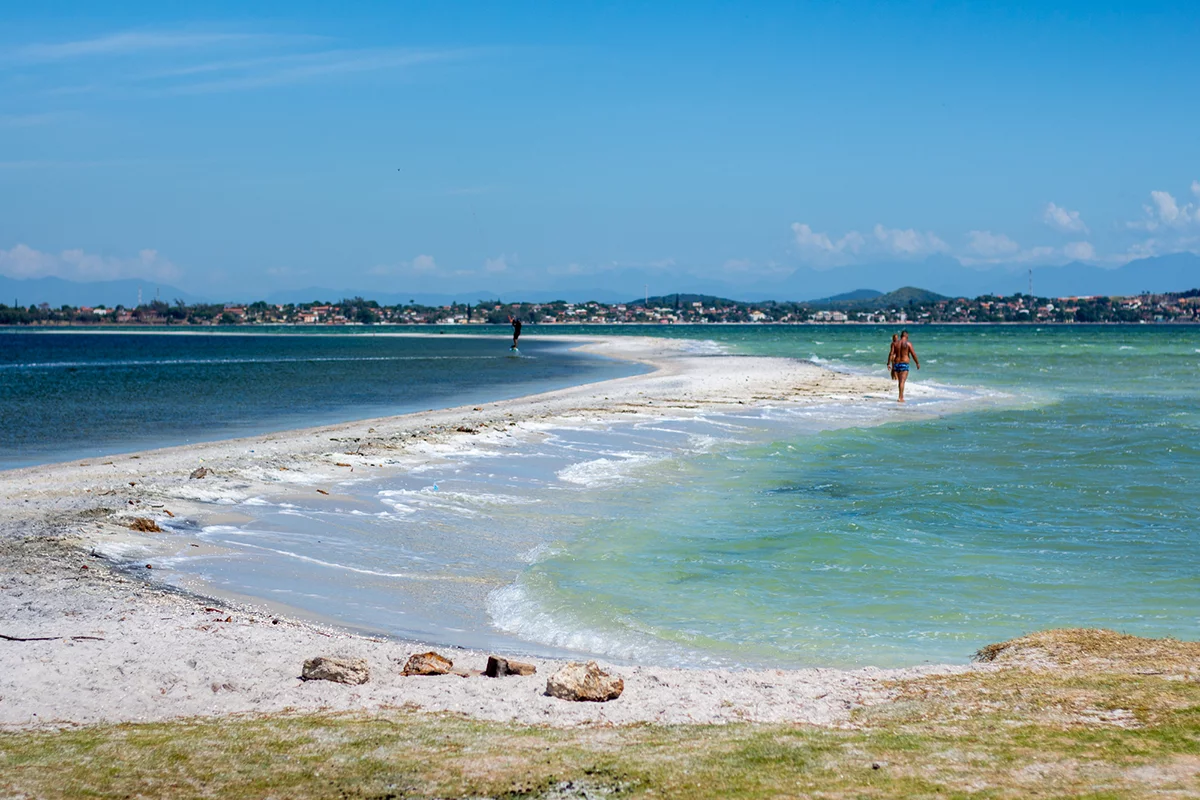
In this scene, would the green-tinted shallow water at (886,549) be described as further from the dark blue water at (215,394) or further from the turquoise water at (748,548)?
the dark blue water at (215,394)

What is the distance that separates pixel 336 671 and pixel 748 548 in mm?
6349

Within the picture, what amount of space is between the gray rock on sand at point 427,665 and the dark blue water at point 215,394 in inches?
559

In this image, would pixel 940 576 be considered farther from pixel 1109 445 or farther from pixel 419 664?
pixel 1109 445

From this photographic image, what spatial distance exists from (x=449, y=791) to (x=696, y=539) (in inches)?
313

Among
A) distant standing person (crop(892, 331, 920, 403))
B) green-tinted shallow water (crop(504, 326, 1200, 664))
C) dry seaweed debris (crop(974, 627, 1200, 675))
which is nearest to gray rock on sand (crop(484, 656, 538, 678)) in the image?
green-tinted shallow water (crop(504, 326, 1200, 664))

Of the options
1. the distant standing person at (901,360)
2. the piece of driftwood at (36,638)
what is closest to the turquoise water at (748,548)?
the piece of driftwood at (36,638)

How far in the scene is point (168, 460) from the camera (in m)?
17.9

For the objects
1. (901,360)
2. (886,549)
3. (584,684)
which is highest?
(901,360)

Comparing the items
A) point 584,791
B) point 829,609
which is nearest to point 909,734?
point 584,791

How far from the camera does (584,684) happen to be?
6844 mm

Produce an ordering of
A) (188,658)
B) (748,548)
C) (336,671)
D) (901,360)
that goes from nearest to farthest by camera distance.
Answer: (336,671), (188,658), (748,548), (901,360)

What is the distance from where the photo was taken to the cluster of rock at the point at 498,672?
683 centimetres

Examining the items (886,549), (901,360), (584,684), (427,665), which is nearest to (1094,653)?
(584,684)

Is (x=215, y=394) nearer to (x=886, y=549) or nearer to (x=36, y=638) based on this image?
(x=886, y=549)
